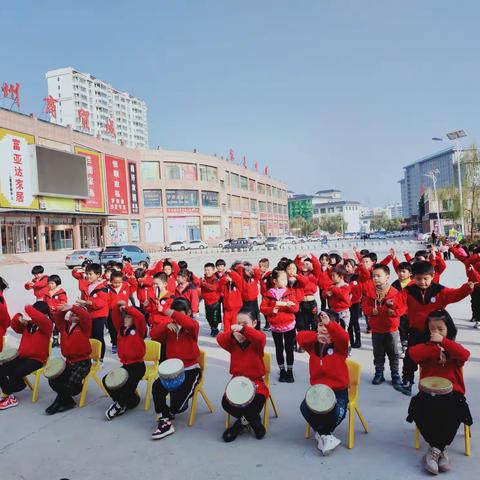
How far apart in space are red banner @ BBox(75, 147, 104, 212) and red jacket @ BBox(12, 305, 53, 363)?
34.5 m

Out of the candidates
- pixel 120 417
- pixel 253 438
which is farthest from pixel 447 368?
pixel 120 417

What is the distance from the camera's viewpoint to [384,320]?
16.9 feet

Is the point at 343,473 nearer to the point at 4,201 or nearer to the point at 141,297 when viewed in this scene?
the point at 141,297

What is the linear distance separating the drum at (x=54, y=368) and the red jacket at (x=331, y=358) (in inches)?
104

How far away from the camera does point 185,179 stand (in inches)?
2130

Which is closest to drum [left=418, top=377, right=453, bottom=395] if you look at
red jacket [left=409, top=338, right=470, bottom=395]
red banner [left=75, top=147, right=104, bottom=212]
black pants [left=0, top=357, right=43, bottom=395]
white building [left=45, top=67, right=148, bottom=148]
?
red jacket [left=409, top=338, right=470, bottom=395]

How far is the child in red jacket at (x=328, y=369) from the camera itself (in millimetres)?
3635

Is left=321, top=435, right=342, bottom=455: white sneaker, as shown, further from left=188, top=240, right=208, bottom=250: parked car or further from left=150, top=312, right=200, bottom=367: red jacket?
left=188, top=240, right=208, bottom=250: parked car

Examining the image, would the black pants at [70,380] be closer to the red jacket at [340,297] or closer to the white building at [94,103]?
the red jacket at [340,297]

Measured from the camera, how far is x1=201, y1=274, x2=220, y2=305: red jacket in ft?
25.6

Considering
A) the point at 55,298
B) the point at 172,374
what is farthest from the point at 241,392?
the point at 55,298

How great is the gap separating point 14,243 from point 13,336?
85.6 feet

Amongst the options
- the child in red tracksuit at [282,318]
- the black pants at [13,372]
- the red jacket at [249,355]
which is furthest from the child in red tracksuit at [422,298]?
the black pants at [13,372]

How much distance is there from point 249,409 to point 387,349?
2.11 metres
